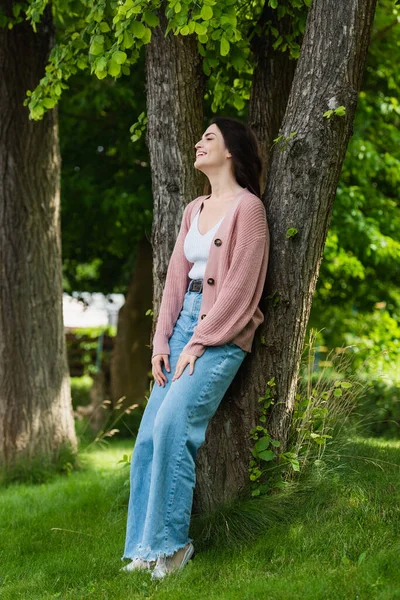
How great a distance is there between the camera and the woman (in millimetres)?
3924

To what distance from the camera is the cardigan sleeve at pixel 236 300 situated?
13.1 ft

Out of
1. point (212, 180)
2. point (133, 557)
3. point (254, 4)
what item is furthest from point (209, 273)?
point (254, 4)

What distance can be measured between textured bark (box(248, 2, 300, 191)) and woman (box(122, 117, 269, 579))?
1259mm

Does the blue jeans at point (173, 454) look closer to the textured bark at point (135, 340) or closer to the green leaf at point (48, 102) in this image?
the green leaf at point (48, 102)

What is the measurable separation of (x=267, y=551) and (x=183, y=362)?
1.05 meters

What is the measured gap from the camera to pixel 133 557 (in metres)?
4.00

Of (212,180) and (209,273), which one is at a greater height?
(212,180)

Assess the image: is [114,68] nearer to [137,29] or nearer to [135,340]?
[137,29]

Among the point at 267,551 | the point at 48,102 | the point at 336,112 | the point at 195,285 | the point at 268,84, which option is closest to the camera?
the point at 267,551

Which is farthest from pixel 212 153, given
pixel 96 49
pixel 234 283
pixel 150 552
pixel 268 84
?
pixel 150 552

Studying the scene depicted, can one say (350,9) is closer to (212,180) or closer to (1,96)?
(212,180)

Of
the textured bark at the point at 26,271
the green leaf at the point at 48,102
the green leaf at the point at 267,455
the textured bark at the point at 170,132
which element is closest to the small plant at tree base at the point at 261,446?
the green leaf at the point at 267,455

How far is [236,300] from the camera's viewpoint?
4020mm

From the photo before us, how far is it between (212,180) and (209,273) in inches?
22.9
